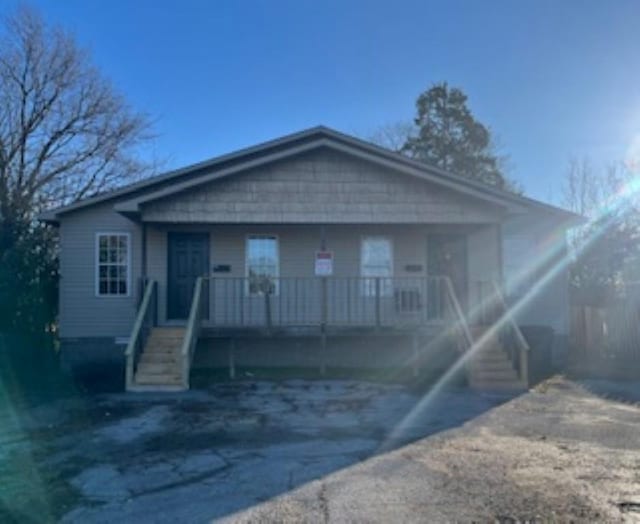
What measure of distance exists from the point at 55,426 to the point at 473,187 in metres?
9.68

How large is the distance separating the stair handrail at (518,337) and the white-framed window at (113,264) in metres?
8.64

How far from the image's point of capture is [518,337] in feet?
39.6

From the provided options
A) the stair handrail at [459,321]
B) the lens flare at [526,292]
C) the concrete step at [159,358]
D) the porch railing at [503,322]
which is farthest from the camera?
the stair handrail at [459,321]

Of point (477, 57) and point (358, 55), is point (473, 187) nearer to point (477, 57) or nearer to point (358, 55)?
point (477, 57)

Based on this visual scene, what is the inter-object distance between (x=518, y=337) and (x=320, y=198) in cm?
513

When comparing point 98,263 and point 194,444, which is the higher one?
point 98,263

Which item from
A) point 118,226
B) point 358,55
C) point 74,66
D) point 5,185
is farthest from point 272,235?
point 74,66

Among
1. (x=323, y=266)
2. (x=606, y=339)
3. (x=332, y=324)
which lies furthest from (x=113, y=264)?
(x=606, y=339)

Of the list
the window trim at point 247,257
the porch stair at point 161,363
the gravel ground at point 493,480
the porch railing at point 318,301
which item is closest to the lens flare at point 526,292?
the gravel ground at point 493,480

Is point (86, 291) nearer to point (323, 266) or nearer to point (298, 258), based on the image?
point (298, 258)

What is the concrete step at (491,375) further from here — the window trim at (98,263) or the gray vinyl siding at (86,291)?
the window trim at (98,263)

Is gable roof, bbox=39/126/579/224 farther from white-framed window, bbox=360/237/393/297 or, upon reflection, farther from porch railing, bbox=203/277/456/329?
porch railing, bbox=203/277/456/329

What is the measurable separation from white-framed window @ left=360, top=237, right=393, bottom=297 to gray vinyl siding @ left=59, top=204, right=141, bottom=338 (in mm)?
5514

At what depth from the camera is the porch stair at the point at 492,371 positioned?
11688 mm
